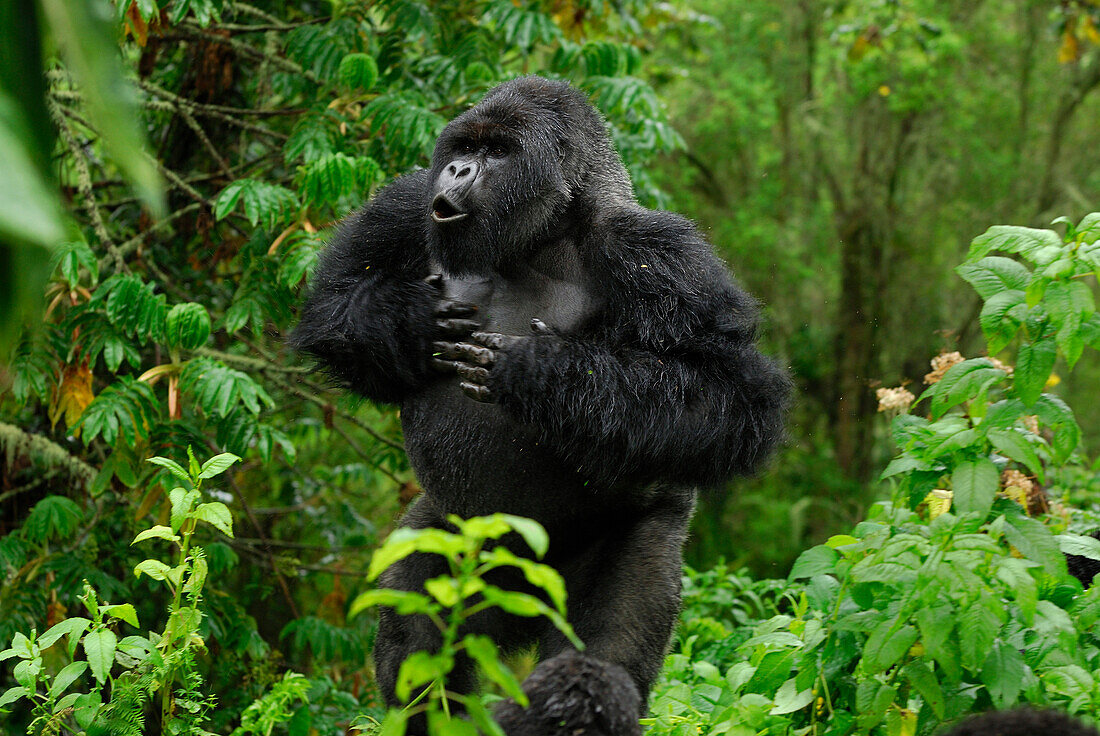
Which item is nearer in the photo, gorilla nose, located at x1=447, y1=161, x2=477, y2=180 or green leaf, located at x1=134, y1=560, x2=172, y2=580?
green leaf, located at x1=134, y1=560, x2=172, y2=580

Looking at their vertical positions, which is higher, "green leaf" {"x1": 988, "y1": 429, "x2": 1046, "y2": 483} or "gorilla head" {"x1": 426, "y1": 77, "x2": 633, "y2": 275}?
"gorilla head" {"x1": 426, "y1": 77, "x2": 633, "y2": 275}

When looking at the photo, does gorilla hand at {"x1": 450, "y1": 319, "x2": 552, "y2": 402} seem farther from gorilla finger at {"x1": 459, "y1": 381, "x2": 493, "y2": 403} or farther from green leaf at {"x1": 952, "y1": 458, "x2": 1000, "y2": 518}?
green leaf at {"x1": 952, "y1": 458, "x2": 1000, "y2": 518}

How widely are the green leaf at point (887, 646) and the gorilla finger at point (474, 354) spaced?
1080 millimetres

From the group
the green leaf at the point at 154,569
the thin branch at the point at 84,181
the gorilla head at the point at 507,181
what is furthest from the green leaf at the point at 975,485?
the thin branch at the point at 84,181

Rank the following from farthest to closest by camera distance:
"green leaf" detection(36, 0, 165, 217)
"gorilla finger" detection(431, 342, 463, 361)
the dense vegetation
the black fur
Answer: "gorilla finger" detection(431, 342, 463, 361) → the dense vegetation → the black fur → "green leaf" detection(36, 0, 165, 217)

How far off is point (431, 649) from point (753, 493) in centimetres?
854

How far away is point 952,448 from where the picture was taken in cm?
214

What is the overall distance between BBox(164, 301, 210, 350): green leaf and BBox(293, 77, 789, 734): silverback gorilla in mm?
465

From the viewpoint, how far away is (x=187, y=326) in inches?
125

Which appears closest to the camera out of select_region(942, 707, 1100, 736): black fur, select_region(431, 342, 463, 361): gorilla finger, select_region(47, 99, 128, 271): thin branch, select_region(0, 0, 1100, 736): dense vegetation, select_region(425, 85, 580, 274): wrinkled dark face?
select_region(942, 707, 1100, 736): black fur

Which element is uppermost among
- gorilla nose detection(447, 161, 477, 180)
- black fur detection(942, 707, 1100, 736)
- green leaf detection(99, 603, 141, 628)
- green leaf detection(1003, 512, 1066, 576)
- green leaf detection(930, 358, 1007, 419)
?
gorilla nose detection(447, 161, 477, 180)

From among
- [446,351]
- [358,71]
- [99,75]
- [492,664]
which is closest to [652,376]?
[446,351]

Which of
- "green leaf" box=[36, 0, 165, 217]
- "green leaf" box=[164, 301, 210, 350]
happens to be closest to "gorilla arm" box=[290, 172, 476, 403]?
"green leaf" box=[164, 301, 210, 350]

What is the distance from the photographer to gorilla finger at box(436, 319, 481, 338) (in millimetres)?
2666
